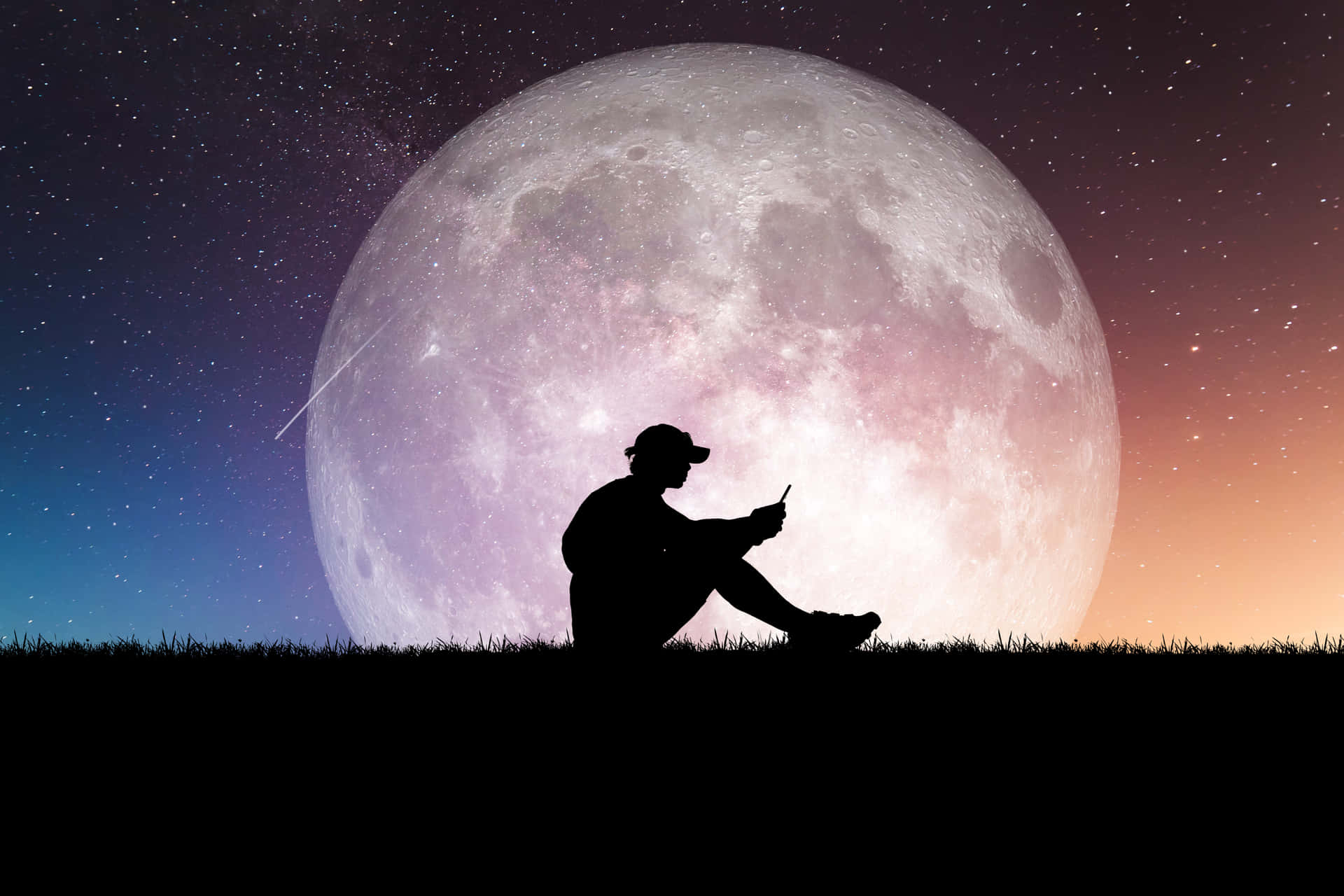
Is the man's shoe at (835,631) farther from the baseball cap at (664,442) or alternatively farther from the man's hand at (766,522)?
the baseball cap at (664,442)

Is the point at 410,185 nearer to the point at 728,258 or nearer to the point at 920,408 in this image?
the point at 728,258

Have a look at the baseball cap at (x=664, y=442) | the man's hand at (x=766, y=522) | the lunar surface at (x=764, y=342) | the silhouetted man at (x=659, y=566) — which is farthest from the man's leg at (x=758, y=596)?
the lunar surface at (x=764, y=342)

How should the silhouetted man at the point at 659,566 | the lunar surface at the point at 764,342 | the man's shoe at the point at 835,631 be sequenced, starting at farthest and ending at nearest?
the lunar surface at the point at 764,342 < the man's shoe at the point at 835,631 < the silhouetted man at the point at 659,566

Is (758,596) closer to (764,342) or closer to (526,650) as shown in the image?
(526,650)

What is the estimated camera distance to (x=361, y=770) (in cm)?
183

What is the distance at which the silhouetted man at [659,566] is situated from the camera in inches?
106

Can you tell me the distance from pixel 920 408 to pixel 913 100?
5818mm

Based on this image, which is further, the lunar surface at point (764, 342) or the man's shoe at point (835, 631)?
the lunar surface at point (764, 342)

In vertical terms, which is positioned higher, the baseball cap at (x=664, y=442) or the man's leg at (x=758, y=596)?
the baseball cap at (x=664, y=442)

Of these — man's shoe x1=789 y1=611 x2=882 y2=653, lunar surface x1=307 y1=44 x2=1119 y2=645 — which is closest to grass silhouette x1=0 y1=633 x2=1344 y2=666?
man's shoe x1=789 y1=611 x2=882 y2=653

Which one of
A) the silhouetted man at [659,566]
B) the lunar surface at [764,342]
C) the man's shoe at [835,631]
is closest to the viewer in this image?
the silhouetted man at [659,566]

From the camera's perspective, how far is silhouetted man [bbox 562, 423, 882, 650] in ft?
8.86

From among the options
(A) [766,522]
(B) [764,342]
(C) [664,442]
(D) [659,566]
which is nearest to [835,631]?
(A) [766,522]

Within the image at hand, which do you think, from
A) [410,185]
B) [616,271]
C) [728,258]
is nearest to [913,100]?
[728,258]
